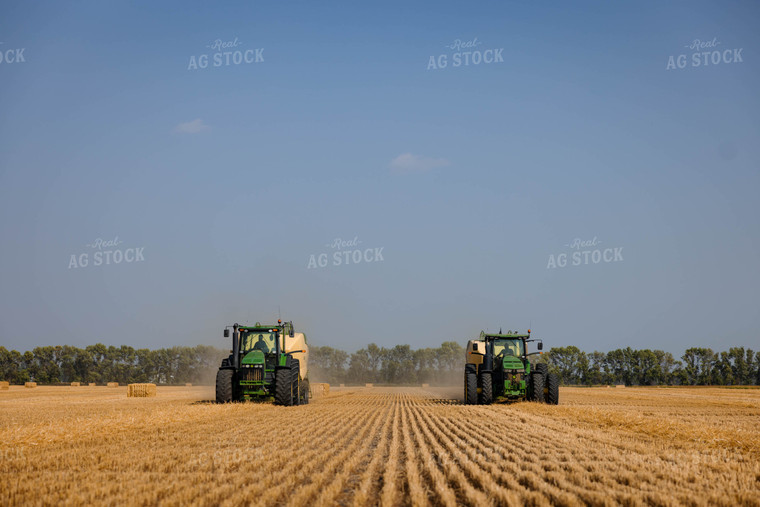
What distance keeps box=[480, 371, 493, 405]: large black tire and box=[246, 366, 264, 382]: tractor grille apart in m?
8.03

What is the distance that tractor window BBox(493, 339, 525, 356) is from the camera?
24.4 metres

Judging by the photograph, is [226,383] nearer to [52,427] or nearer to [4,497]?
[52,427]

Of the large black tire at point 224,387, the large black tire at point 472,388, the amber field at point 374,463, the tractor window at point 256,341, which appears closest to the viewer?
the amber field at point 374,463

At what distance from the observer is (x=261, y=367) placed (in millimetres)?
22047

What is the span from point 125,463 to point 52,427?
15.8ft

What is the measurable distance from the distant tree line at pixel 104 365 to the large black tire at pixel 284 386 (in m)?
71.8

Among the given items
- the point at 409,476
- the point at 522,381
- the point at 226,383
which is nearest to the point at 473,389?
the point at 522,381

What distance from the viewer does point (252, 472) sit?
8781 millimetres

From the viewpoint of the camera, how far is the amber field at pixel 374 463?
7.31 m

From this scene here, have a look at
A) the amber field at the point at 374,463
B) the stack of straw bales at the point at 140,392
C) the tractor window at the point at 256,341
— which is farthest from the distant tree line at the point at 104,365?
the amber field at the point at 374,463

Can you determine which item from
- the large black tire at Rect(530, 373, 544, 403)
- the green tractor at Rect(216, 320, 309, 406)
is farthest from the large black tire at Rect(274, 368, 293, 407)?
the large black tire at Rect(530, 373, 544, 403)

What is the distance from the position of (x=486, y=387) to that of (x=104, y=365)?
284ft

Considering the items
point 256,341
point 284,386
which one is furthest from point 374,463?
point 256,341

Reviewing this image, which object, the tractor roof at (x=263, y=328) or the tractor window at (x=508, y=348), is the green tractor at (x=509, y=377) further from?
the tractor roof at (x=263, y=328)
